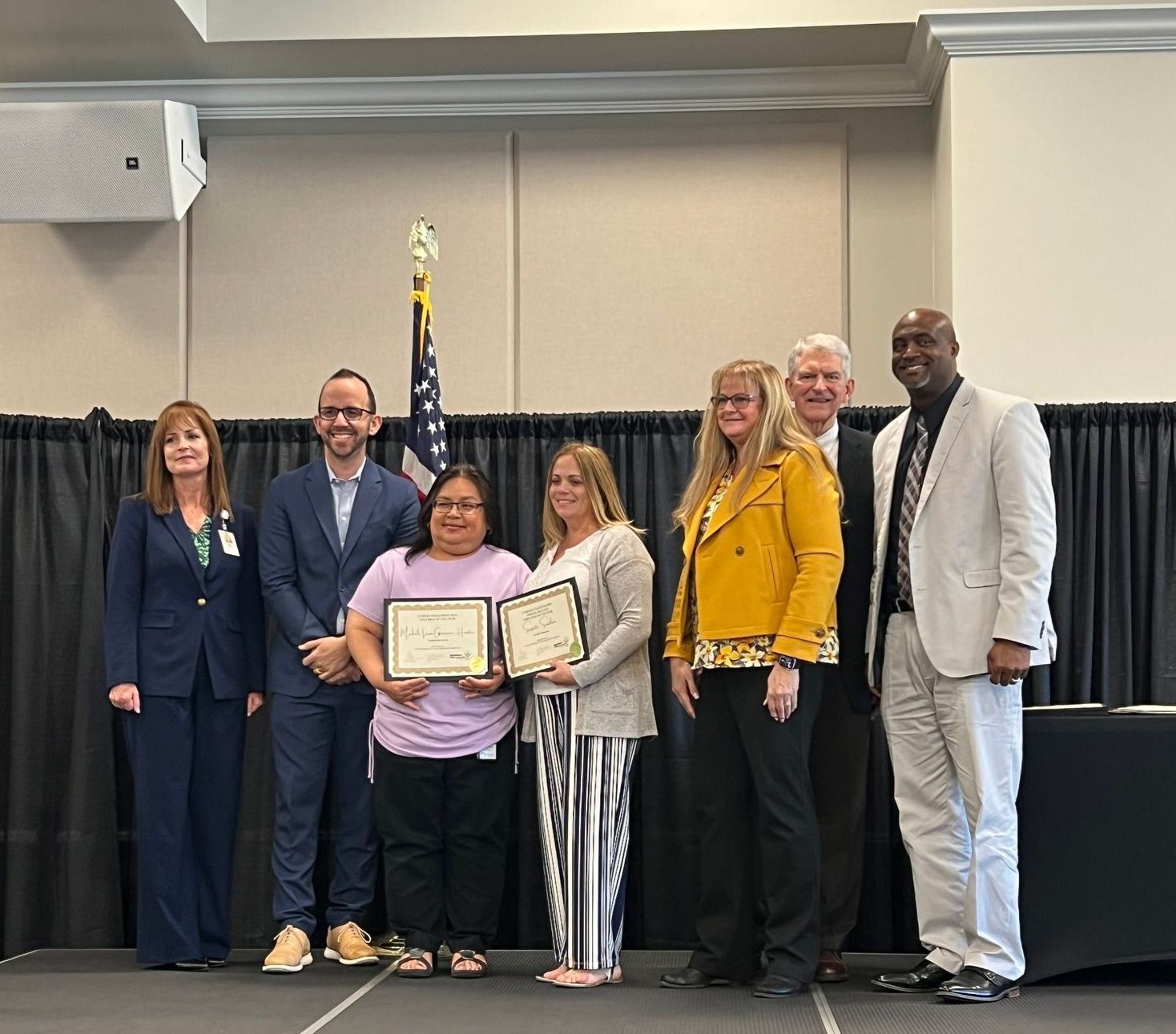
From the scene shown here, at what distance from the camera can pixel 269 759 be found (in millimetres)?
4707

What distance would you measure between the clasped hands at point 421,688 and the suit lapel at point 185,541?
67 cm

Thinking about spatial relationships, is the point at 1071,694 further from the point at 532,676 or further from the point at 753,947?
the point at 532,676

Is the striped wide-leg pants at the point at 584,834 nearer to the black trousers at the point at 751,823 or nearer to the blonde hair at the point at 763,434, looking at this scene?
the black trousers at the point at 751,823

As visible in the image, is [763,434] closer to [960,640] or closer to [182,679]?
[960,640]

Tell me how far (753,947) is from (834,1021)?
447 millimetres

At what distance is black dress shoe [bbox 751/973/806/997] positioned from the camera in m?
3.41

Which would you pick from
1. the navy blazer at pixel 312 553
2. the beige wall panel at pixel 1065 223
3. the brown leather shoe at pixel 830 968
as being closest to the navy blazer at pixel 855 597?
the brown leather shoe at pixel 830 968

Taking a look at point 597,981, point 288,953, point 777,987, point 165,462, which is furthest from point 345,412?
point 777,987

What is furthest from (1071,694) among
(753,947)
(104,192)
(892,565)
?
(104,192)

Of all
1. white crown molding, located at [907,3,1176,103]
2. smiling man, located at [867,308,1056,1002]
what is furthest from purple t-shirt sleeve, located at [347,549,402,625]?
white crown molding, located at [907,3,1176,103]

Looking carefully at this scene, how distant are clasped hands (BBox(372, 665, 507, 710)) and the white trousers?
1.10 metres

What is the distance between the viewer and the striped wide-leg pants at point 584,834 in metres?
3.68

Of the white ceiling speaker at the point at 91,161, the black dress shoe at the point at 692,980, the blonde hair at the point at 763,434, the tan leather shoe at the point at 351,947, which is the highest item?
the white ceiling speaker at the point at 91,161

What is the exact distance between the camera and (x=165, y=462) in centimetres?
409
